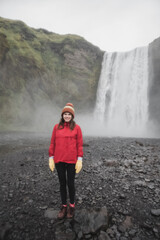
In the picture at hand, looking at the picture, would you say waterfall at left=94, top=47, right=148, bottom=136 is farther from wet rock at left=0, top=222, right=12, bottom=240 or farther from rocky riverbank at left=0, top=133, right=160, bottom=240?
wet rock at left=0, top=222, right=12, bottom=240

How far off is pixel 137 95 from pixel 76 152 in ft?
122

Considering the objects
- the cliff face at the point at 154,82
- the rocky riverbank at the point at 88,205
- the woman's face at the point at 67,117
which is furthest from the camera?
the cliff face at the point at 154,82

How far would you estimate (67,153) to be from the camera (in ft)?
10.3

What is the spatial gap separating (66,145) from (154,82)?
38267 mm

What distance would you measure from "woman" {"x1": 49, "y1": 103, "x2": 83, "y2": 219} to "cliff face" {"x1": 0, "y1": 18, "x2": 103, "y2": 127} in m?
29.5

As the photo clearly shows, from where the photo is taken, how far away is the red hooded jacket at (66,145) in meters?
3.13

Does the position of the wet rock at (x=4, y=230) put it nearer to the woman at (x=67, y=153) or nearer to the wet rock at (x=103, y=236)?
the woman at (x=67, y=153)

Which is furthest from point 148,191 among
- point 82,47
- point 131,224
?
point 82,47

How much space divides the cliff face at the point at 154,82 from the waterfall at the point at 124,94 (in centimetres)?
116

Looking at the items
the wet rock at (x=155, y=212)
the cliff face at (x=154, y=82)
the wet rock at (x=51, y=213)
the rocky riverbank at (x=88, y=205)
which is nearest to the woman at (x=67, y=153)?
the wet rock at (x=51, y=213)

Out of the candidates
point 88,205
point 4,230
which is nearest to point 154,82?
point 88,205

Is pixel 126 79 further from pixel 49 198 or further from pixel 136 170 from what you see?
pixel 49 198

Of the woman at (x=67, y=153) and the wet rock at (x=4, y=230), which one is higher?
the woman at (x=67, y=153)

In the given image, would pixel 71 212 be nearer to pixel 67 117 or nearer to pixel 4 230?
pixel 4 230
